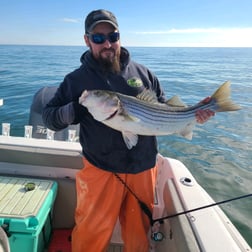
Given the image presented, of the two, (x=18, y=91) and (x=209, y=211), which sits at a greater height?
(x=209, y=211)

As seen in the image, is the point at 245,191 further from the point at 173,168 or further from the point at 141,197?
the point at 141,197

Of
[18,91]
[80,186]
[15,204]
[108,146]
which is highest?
[108,146]

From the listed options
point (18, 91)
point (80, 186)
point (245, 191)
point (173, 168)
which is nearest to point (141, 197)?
point (80, 186)

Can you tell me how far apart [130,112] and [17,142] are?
5.80ft

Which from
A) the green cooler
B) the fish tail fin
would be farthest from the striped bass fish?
the green cooler

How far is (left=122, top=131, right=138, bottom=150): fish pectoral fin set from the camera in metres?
2.31

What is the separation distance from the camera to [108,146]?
2.55 m

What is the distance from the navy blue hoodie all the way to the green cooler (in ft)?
2.06

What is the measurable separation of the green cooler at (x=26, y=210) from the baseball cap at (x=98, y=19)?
157 cm

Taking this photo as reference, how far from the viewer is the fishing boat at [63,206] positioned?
2.35 meters

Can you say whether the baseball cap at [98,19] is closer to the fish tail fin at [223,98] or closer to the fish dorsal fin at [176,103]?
the fish dorsal fin at [176,103]

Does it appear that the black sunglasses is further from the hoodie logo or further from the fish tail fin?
the fish tail fin

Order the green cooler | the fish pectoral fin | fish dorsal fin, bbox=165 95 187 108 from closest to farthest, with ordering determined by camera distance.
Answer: the fish pectoral fin, the green cooler, fish dorsal fin, bbox=165 95 187 108

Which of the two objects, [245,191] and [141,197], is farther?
[245,191]
